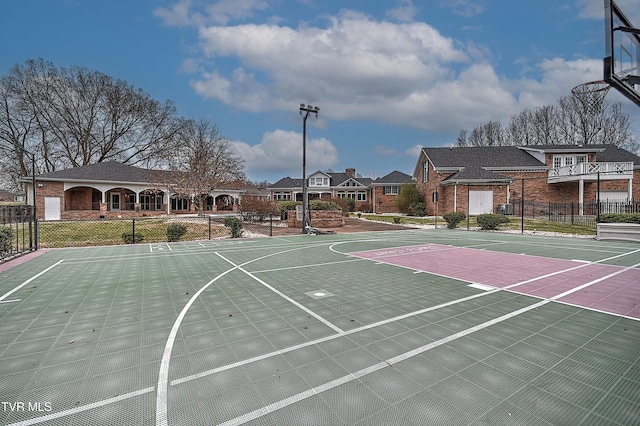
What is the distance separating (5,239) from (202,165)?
22.2 m

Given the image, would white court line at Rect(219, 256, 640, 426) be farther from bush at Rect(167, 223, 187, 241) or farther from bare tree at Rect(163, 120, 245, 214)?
bare tree at Rect(163, 120, 245, 214)

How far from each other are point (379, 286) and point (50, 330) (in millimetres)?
5530

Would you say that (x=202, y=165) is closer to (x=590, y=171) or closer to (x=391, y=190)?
(x=391, y=190)

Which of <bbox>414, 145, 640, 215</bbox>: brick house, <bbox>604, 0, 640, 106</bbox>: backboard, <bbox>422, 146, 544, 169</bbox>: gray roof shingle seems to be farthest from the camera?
<bbox>422, 146, 544, 169</bbox>: gray roof shingle

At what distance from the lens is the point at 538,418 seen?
2521mm

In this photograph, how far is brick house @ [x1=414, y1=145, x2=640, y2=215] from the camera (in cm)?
2922

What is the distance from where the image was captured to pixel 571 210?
2428 cm

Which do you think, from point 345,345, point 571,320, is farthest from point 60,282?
point 571,320

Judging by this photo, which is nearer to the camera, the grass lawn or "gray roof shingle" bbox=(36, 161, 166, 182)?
the grass lawn

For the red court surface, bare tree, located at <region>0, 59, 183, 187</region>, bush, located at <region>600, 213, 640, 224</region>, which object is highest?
bare tree, located at <region>0, 59, 183, 187</region>

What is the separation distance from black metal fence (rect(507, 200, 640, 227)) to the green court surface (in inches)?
751

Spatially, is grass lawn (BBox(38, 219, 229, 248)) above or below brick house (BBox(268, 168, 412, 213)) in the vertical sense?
below

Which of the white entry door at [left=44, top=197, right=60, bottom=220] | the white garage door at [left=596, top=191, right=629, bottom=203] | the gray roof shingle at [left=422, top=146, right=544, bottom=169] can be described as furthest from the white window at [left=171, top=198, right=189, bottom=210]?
the white garage door at [left=596, top=191, right=629, bottom=203]

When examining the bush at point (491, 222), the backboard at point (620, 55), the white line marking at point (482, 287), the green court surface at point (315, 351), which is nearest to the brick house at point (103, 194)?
the bush at point (491, 222)
